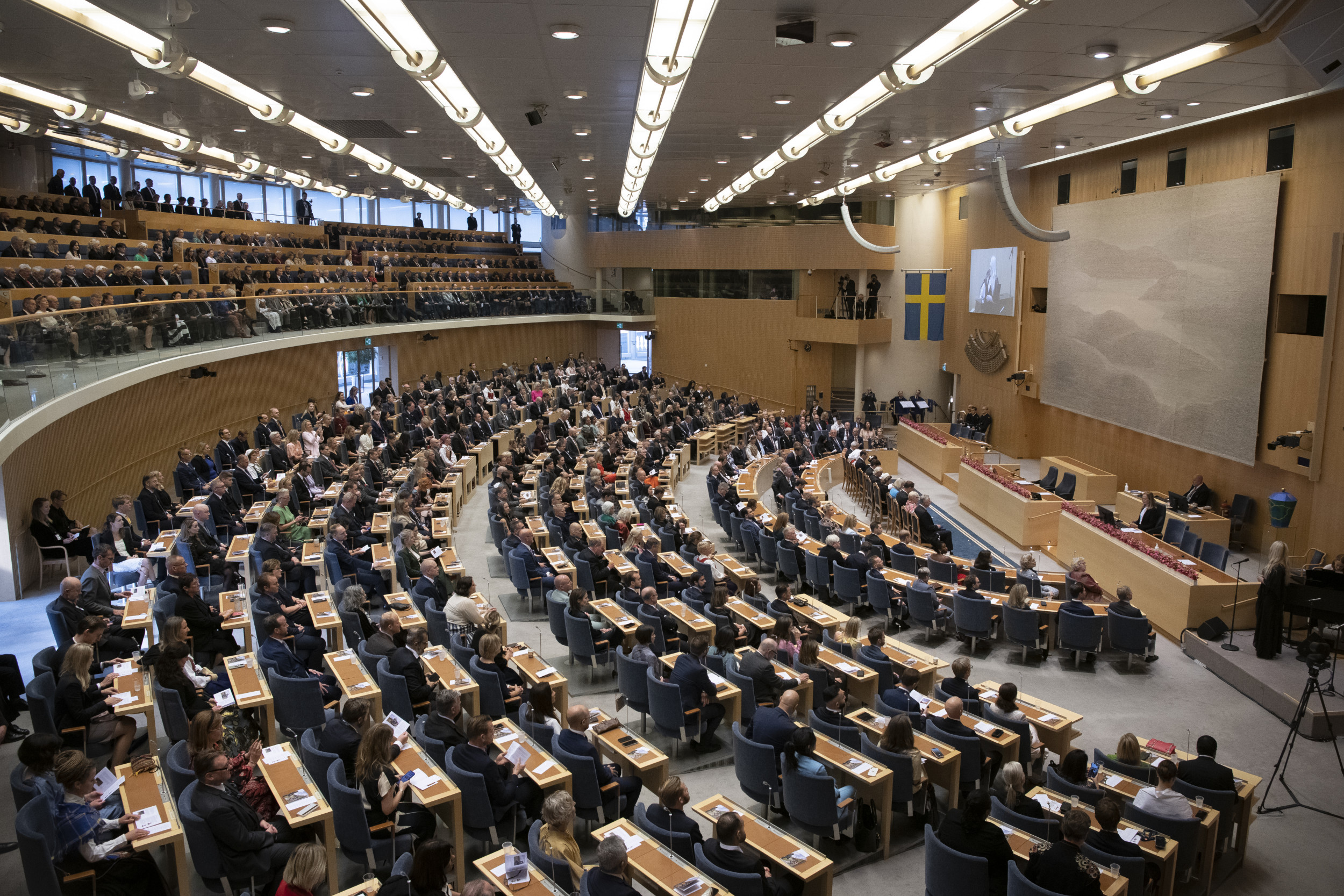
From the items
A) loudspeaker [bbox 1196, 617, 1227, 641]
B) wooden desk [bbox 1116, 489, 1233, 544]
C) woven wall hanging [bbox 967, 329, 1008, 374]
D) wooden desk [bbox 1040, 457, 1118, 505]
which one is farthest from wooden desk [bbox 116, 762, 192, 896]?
woven wall hanging [bbox 967, 329, 1008, 374]

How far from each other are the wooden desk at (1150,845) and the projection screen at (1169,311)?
1045 cm

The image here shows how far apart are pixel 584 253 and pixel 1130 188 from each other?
22.9 metres

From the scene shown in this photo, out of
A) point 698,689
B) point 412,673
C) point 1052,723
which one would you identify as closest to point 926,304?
point 1052,723

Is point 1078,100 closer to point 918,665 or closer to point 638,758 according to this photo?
point 918,665

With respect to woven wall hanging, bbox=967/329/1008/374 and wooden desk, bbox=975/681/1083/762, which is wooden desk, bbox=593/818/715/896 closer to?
wooden desk, bbox=975/681/1083/762

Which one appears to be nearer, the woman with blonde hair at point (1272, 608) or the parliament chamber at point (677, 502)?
the parliament chamber at point (677, 502)

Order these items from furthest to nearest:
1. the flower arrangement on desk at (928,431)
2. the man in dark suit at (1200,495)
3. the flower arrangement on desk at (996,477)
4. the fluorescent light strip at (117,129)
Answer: the flower arrangement on desk at (928,431)
the flower arrangement on desk at (996,477)
the man in dark suit at (1200,495)
the fluorescent light strip at (117,129)

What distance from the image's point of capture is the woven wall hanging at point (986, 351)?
23328 mm

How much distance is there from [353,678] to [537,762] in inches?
82.5

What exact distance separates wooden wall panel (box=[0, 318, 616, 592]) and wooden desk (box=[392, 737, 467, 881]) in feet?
23.6

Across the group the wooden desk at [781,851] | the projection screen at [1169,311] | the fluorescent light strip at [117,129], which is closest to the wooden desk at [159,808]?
the wooden desk at [781,851]

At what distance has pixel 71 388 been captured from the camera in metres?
10.8

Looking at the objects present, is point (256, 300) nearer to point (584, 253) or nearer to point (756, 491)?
point (756, 491)

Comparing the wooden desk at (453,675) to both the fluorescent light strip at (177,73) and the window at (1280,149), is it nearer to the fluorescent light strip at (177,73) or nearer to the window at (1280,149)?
the fluorescent light strip at (177,73)
